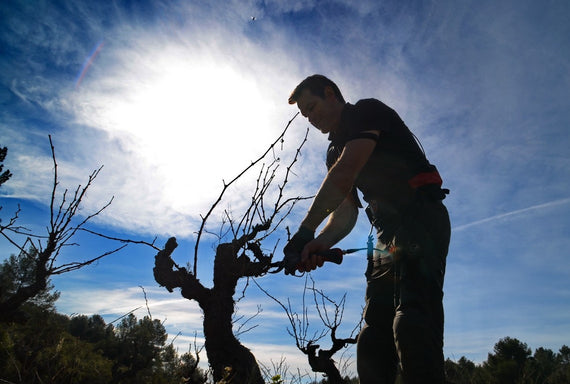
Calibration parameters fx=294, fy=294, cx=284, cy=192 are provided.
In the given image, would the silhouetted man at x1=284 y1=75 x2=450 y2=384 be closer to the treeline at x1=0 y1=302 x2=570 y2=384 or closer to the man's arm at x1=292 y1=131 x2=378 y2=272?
the man's arm at x1=292 y1=131 x2=378 y2=272

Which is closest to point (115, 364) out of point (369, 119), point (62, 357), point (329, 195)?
point (62, 357)

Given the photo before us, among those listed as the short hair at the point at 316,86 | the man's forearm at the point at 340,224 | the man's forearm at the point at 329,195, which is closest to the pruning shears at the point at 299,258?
the man's forearm at the point at 329,195

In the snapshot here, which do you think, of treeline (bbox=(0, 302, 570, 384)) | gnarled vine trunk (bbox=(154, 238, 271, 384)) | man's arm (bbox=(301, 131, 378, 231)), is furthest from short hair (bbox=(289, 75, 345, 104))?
treeline (bbox=(0, 302, 570, 384))

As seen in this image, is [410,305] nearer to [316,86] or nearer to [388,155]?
[388,155]

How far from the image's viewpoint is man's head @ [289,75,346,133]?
7.42 feet

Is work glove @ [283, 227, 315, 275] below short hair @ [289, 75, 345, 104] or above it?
below

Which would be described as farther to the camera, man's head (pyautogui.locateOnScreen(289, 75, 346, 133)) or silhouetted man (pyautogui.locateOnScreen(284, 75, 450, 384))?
man's head (pyautogui.locateOnScreen(289, 75, 346, 133))

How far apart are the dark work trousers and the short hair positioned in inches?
46.9

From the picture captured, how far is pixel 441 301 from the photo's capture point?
1397 millimetres

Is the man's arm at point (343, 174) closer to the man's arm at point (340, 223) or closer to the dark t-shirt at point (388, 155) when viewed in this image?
the dark t-shirt at point (388, 155)

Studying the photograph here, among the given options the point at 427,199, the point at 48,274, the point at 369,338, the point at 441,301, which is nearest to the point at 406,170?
the point at 427,199

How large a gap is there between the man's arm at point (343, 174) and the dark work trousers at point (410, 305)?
15.2 inches

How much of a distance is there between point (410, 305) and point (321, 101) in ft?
5.08

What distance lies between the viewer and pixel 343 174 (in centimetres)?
174
